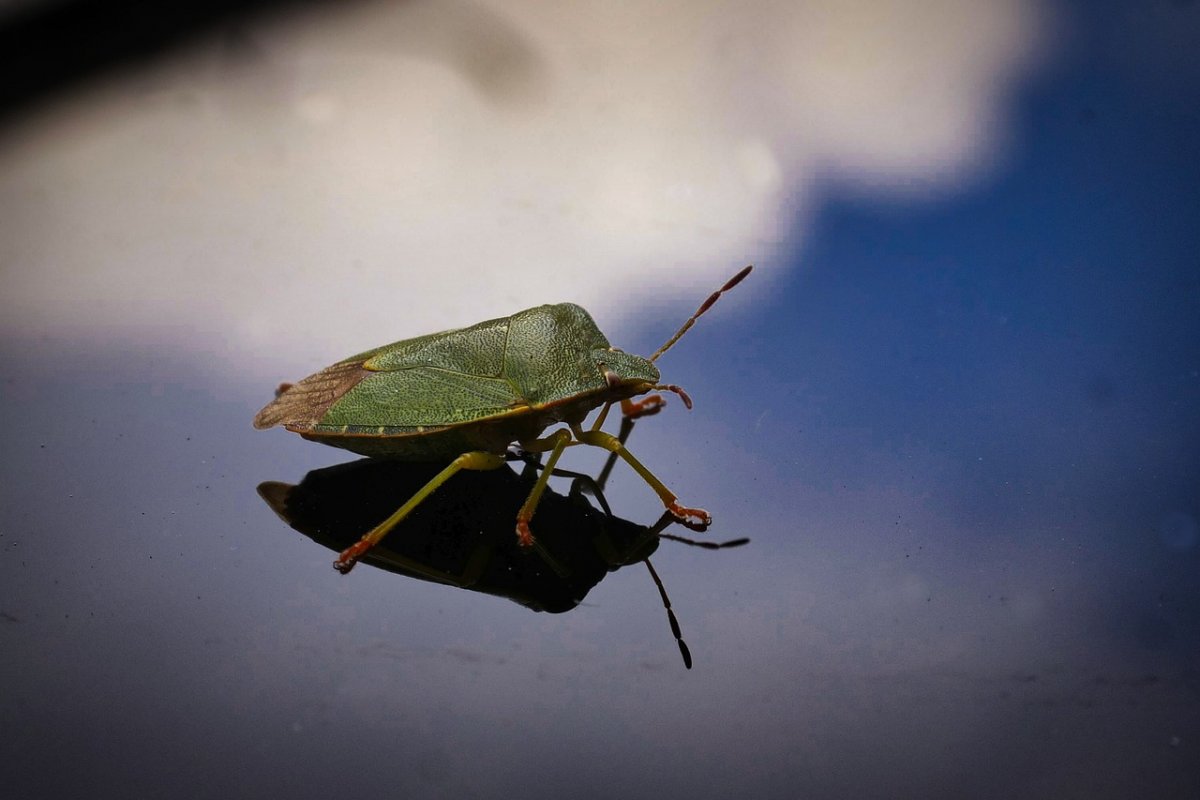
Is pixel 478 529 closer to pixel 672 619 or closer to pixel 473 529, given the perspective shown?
pixel 473 529

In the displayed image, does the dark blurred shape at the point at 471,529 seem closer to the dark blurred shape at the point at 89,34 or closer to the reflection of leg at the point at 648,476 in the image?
the reflection of leg at the point at 648,476

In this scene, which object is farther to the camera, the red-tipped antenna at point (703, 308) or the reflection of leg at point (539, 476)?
the red-tipped antenna at point (703, 308)

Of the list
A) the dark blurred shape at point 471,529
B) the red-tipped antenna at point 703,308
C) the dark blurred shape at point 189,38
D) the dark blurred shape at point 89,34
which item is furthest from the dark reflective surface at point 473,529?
the dark blurred shape at point 89,34

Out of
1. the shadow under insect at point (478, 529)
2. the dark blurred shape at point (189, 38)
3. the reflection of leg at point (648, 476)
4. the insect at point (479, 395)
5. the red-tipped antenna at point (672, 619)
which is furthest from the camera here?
the dark blurred shape at point (189, 38)

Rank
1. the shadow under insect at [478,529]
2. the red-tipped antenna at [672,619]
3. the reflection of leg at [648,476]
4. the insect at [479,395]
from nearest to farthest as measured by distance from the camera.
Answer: the red-tipped antenna at [672,619] → the shadow under insect at [478,529] → the reflection of leg at [648,476] → the insect at [479,395]

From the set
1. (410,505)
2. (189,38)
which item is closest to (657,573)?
(410,505)

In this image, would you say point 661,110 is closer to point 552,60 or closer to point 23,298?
point 552,60
